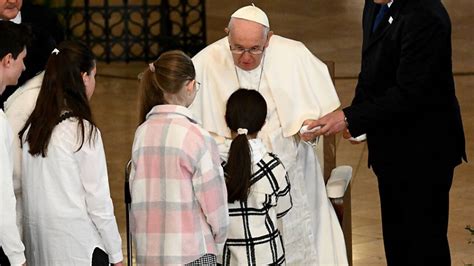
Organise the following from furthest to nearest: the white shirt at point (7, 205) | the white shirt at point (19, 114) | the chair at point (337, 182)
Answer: the chair at point (337, 182) < the white shirt at point (19, 114) < the white shirt at point (7, 205)

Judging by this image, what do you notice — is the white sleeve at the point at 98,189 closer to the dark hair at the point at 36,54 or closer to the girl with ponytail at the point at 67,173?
the girl with ponytail at the point at 67,173

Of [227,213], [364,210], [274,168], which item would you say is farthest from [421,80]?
[364,210]

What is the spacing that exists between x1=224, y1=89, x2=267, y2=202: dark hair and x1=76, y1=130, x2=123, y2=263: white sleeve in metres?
0.56

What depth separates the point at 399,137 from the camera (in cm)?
559

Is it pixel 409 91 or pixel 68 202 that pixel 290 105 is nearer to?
pixel 409 91

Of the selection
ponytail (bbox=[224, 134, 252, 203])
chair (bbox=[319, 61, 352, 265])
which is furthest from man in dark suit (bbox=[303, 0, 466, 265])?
ponytail (bbox=[224, 134, 252, 203])

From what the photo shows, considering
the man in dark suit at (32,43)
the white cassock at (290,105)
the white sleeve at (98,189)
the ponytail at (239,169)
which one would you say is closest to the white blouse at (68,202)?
the white sleeve at (98,189)

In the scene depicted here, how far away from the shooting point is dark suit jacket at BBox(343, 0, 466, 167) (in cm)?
536

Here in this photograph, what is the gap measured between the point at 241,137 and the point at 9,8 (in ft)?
4.32

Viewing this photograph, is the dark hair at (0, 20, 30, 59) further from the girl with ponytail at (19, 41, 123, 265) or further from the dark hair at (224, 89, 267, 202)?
the dark hair at (224, 89, 267, 202)

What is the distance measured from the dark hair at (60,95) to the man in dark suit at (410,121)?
4.36ft

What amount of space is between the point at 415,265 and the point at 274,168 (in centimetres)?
90

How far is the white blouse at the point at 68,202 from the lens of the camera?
4.67 meters

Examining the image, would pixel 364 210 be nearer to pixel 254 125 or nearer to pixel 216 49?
pixel 216 49
